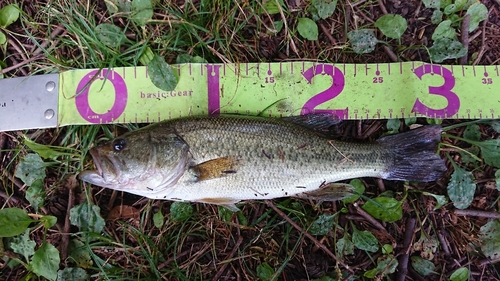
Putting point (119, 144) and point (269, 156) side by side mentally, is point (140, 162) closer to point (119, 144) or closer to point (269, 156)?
point (119, 144)

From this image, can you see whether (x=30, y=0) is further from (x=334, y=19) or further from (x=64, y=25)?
(x=334, y=19)

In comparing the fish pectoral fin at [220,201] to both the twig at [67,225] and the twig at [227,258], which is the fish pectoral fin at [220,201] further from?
the twig at [67,225]

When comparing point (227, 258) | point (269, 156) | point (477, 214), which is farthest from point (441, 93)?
point (227, 258)

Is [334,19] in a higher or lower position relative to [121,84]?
higher

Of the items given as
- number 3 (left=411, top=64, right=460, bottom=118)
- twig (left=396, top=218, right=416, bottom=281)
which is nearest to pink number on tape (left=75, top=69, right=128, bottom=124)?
number 3 (left=411, top=64, right=460, bottom=118)

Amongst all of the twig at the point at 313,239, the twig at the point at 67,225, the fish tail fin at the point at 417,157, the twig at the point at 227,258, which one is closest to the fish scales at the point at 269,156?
the fish tail fin at the point at 417,157

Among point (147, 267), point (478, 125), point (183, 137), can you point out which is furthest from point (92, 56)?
point (478, 125)
